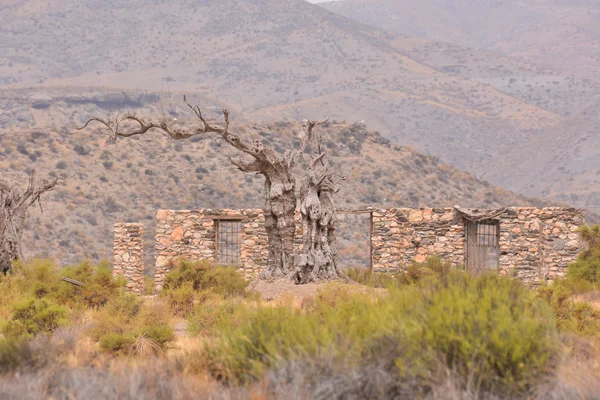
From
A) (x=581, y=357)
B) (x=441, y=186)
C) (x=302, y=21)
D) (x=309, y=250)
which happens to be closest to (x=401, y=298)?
(x=581, y=357)

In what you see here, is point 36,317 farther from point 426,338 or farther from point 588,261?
point 588,261

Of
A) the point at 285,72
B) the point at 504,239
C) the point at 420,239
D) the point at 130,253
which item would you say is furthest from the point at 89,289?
the point at 285,72

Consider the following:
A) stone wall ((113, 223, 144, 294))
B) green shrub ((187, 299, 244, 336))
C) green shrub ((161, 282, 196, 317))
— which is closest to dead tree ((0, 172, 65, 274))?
stone wall ((113, 223, 144, 294))

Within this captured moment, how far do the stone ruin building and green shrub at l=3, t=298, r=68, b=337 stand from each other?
1075 cm

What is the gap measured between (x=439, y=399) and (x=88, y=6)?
152 m

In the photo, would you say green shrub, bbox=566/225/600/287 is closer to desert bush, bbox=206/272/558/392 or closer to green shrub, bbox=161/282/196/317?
green shrub, bbox=161/282/196/317

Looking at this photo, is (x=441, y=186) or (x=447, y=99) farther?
(x=447, y=99)

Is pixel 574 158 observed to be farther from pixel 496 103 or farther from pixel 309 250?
pixel 309 250

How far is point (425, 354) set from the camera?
6898 mm

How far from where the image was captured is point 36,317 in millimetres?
11383

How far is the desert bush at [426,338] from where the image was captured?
682 centimetres

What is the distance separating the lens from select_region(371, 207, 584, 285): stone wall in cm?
2072

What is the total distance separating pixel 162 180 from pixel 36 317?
1350 inches

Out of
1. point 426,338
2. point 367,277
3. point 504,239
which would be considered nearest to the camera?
point 426,338
